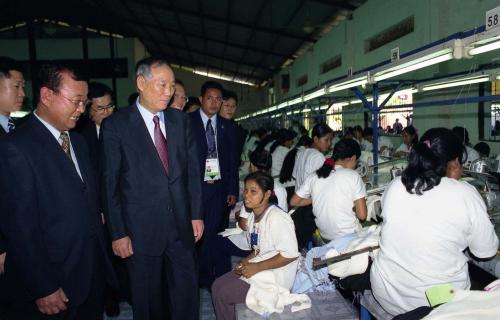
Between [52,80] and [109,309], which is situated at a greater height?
[52,80]

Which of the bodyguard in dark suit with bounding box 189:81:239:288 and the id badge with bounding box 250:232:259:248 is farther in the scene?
the bodyguard in dark suit with bounding box 189:81:239:288

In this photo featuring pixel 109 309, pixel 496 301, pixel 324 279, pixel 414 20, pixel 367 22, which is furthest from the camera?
pixel 367 22

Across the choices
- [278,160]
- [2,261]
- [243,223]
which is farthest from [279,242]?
Answer: [278,160]

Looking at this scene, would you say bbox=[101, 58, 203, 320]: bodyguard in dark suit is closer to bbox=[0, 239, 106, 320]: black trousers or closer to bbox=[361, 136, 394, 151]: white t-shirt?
bbox=[0, 239, 106, 320]: black trousers

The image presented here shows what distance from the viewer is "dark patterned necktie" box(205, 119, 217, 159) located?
11.3 ft

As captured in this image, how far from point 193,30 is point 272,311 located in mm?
14387

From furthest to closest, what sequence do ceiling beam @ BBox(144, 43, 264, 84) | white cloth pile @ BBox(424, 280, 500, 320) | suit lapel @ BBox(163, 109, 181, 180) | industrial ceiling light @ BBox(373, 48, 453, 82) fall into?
ceiling beam @ BBox(144, 43, 264, 84) < industrial ceiling light @ BBox(373, 48, 453, 82) < suit lapel @ BBox(163, 109, 181, 180) < white cloth pile @ BBox(424, 280, 500, 320)

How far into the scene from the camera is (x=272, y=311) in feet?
7.78

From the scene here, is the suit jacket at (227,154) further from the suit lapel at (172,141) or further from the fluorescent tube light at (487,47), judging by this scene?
the fluorescent tube light at (487,47)

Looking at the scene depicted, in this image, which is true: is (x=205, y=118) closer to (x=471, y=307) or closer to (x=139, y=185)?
(x=139, y=185)

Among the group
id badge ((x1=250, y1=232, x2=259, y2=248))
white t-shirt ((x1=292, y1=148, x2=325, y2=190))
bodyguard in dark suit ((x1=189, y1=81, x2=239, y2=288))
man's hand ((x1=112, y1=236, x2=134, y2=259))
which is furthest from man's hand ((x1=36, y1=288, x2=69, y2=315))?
white t-shirt ((x1=292, y1=148, x2=325, y2=190))

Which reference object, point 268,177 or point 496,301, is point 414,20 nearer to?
point 268,177

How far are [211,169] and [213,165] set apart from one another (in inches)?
1.5

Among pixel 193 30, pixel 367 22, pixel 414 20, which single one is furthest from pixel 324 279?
pixel 193 30
